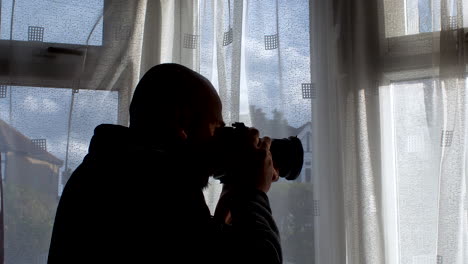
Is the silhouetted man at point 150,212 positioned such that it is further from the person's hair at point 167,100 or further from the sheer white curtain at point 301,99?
the sheer white curtain at point 301,99

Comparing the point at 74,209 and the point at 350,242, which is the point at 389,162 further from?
the point at 74,209

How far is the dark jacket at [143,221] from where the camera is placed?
0.72 metres

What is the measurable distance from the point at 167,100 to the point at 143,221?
21 cm

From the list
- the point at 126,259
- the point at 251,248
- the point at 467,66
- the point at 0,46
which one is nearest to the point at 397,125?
the point at 467,66

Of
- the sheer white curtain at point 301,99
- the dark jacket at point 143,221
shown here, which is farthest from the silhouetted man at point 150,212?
the sheer white curtain at point 301,99

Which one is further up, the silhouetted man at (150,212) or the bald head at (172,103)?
the bald head at (172,103)

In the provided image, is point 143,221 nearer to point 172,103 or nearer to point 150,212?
point 150,212

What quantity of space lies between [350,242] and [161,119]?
1.97ft

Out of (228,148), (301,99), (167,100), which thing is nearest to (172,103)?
(167,100)

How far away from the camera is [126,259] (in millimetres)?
719

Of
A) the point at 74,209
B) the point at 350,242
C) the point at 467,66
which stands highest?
the point at 467,66

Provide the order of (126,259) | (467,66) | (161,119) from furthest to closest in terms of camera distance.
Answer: (467,66)
(161,119)
(126,259)

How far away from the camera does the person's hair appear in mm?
838

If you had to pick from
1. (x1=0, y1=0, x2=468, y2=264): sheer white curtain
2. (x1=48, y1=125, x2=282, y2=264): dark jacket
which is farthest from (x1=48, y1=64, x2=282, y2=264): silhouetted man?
(x1=0, y1=0, x2=468, y2=264): sheer white curtain
